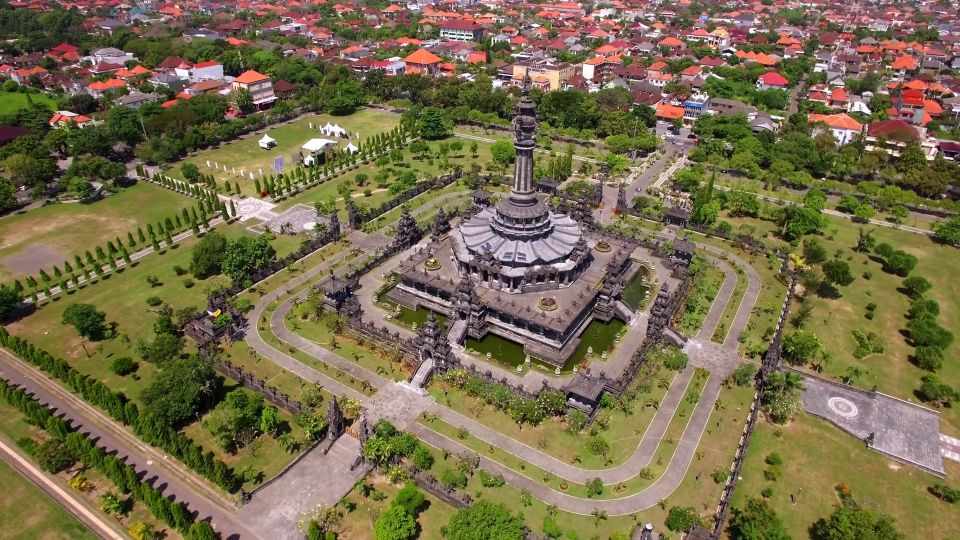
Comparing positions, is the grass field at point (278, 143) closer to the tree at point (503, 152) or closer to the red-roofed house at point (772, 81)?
the tree at point (503, 152)

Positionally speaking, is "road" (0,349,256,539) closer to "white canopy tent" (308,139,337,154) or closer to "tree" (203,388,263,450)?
"tree" (203,388,263,450)

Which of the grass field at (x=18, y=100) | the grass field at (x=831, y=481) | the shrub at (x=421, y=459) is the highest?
the grass field at (x=18, y=100)

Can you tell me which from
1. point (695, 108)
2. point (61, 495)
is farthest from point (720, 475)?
point (695, 108)

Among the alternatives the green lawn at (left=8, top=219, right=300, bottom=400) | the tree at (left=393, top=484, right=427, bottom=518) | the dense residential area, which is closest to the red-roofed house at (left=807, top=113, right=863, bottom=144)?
the dense residential area

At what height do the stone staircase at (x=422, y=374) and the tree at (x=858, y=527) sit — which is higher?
the tree at (x=858, y=527)

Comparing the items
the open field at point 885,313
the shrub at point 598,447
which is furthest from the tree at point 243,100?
the open field at point 885,313

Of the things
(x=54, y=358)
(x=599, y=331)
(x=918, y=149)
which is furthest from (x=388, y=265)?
(x=918, y=149)
